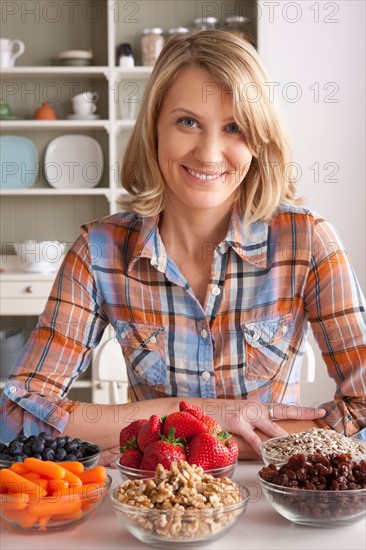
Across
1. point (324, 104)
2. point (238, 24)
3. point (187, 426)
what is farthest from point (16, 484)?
point (238, 24)

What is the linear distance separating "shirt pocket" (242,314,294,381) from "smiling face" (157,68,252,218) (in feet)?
0.92

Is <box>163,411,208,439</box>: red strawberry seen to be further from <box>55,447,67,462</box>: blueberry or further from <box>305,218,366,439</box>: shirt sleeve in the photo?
<box>305,218,366,439</box>: shirt sleeve

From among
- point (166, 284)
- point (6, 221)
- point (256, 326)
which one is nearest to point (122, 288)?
point (166, 284)

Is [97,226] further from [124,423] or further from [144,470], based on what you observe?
[144,470]

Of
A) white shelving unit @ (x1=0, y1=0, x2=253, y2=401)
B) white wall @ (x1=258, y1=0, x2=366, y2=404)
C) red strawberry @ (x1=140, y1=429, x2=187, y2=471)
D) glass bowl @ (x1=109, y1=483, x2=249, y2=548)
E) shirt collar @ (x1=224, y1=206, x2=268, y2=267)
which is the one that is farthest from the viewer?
white shelving unit @ (x1=0, y1=0, x2=253, y2=401)

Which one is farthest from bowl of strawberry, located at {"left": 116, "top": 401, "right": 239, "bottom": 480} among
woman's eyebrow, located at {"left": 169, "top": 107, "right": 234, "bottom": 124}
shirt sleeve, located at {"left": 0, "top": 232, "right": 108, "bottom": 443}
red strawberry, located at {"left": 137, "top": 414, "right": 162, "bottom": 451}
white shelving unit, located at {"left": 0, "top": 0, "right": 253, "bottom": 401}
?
white shelving unit, located at {"left": 0, "top": 0, "right": 253, "bottom": 401}

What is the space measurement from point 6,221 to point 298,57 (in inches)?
69.5

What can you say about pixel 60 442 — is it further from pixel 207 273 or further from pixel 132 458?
pixel 207 273

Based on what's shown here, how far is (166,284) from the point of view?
5.82ft

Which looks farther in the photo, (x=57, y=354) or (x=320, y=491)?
(x=57, y=354)

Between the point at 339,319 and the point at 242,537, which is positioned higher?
the point at 339,319

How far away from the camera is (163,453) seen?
3.61 ft

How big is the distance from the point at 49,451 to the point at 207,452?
23cm

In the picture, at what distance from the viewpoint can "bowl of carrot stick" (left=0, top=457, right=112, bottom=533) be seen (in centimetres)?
103
